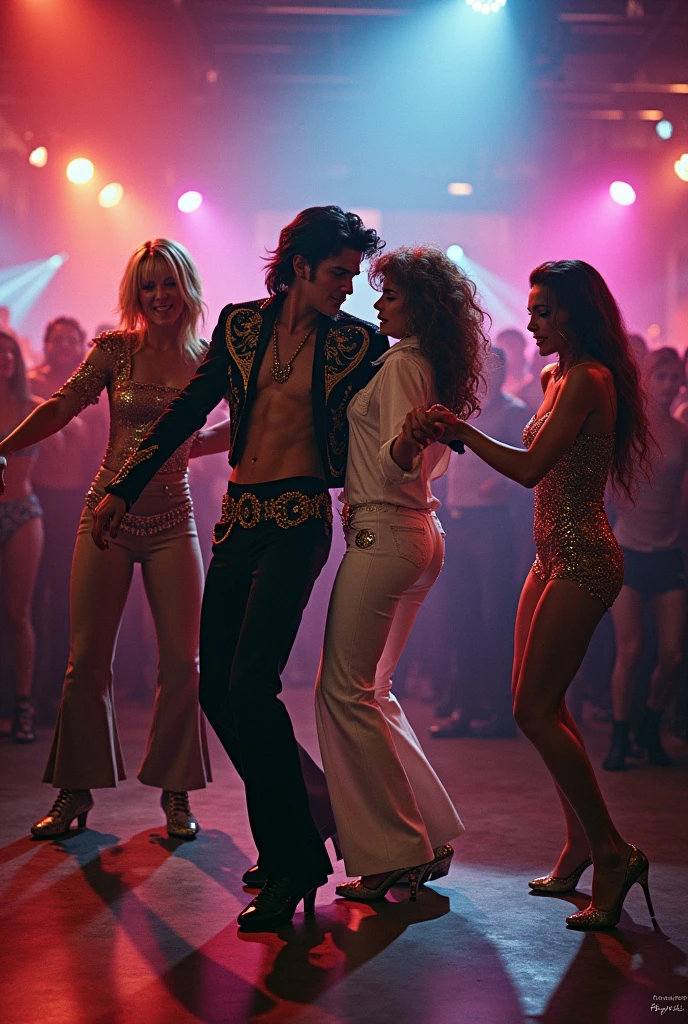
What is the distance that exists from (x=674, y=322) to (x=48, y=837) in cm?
1049

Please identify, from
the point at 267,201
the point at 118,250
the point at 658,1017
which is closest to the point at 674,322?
the point at 267,201

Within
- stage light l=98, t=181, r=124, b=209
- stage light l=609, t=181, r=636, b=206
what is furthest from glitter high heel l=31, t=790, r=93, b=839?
stage light l=609, t=181, r=636, b=206

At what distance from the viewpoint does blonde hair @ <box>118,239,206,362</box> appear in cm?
356

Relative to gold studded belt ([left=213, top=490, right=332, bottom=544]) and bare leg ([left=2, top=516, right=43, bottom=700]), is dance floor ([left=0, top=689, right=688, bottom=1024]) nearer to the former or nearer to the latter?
gold studded belt ([left=213, top=490, right=332, bottom=544])

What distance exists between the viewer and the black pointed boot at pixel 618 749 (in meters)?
4.52

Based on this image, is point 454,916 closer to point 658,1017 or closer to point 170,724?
point 658,1017

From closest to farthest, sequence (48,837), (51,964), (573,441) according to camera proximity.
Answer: (51,964) < (573,441) < (48,837)

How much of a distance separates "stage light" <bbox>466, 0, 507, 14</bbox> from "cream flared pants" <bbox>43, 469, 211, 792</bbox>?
5.87 m

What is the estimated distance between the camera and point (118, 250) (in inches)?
477

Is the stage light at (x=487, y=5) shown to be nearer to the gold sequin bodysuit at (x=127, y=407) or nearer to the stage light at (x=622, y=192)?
the stage light at (x=622, y=192)

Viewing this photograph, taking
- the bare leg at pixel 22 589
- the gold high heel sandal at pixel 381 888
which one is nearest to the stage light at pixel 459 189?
the bare leg at pixel 22 589

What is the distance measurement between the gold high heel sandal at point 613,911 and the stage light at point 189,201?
9.43 m

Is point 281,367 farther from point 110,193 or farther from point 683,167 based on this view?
point 110,193

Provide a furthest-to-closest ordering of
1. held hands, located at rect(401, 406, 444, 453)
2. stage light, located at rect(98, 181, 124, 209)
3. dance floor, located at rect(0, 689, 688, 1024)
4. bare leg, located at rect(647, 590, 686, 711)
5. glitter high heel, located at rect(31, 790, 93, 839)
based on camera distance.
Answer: stage light, located at rect(98, 181, 124, 209) < bare leg, located at rect(647, 590, 686, 711) < glitter high heel, located at rect(31, 790, 93, 839) < held hands, located at rect(401, 406, 444, 453) < dance floor, located at rect(0, 689, 688, 1024)
